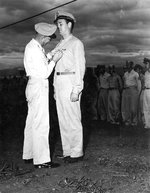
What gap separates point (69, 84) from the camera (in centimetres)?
520

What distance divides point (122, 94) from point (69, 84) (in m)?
5.53

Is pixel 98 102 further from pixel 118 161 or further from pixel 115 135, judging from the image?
pixel 118 161

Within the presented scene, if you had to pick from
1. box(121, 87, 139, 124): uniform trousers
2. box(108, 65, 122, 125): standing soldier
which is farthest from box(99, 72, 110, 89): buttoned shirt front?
box(121, 87, 139, 124): uniform trousers

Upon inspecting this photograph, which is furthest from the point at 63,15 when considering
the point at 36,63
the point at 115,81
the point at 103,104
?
the point at 103,104

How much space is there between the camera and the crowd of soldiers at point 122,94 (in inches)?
373

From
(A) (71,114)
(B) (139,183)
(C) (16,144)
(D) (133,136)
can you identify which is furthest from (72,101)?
(D) (133,136)

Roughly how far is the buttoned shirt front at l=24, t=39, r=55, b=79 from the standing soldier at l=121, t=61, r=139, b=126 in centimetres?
521

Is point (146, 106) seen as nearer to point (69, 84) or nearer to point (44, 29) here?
point (69, 84)

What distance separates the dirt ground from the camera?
4.07m

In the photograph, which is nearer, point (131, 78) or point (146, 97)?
point (146, 97)

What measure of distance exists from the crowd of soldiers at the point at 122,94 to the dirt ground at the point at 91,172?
2.66 metres

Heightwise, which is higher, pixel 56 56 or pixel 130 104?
pixel 56 56

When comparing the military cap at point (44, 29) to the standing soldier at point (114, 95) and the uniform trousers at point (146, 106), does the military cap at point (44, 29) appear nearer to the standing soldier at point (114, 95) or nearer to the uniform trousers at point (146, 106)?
the uniform trousers at point (146, 106)

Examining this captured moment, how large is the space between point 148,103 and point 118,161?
4324 mm
